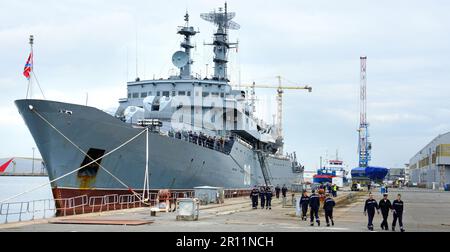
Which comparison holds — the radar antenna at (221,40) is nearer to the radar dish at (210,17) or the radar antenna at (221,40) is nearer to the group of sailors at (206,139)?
Result: the radar dish at (210,17)

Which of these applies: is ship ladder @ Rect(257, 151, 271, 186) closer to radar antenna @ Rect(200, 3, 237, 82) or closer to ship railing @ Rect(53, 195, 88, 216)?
radar antenna @ Rect(200, 3, 237, 82)

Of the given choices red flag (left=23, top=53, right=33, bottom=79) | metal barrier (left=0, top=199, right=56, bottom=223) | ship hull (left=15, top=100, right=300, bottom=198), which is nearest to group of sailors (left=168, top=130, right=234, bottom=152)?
ship hull (left=15, top=100, right=300, bottom=198)

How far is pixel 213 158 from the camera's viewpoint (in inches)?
1310

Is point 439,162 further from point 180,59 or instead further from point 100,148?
point 100,148

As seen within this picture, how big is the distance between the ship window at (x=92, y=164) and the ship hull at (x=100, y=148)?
9 cm

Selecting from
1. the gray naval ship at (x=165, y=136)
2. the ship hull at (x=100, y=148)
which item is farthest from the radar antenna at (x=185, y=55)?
the ship hull at (x=100, y=148)

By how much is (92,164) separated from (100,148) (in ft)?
2.81

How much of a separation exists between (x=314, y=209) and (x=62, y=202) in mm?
11750

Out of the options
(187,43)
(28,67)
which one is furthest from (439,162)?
(28,67)

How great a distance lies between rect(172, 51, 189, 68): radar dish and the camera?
127 feet

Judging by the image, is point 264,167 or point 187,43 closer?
point 187,43

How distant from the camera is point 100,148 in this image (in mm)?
24406

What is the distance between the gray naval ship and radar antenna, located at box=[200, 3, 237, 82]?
3 centimetres
